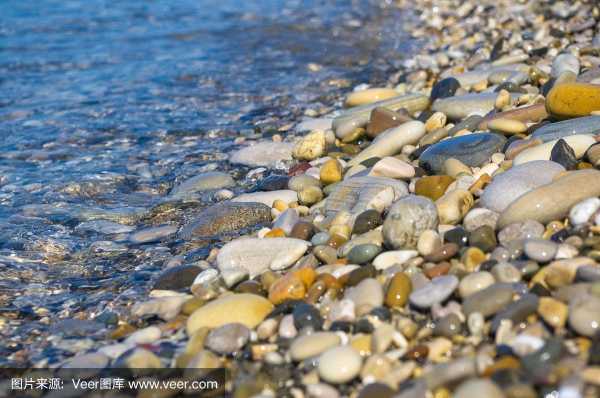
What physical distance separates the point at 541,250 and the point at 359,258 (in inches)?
34.1

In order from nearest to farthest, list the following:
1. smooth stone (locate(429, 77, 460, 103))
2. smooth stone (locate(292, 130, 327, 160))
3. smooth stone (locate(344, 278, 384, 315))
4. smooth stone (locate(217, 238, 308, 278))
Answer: smooth stone (locate(344, 278, 384, 315)), smooth stone (locate(217, 238, 308, 278)), smooth stone (locate(292, 130, 327, 160)), smooth stone (locate(429, 77, 460, 103))

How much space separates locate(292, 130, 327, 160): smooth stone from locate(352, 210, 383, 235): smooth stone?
185 centimetres

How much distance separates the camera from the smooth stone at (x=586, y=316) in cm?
273

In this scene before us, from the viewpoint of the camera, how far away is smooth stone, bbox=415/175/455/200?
14.0 ft

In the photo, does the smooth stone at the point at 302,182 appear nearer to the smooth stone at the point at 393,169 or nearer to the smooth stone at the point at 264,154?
the smooth stone at the point at 393,169

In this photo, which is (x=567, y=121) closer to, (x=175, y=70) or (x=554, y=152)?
(x=554, y=152)

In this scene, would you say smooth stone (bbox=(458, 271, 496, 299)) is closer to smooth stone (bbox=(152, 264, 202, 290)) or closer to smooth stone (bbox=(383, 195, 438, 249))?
smooth stone (bbox=(383, 195, 438, 249))

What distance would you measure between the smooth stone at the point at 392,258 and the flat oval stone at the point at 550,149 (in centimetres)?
104

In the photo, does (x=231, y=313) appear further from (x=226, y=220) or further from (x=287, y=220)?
(x=226, y=220)

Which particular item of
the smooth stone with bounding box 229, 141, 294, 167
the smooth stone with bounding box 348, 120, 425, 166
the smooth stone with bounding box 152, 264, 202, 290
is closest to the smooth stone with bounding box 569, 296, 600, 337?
the smooth stone with bounding box 152, 264, 202, 290

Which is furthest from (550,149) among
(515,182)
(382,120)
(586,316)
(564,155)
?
(382,120)

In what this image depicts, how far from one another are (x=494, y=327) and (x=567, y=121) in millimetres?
2205

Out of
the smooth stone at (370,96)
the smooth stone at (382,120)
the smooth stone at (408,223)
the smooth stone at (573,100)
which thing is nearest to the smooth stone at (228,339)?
the smooth stone at (408,223)

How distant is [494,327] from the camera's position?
2953 millimetres
